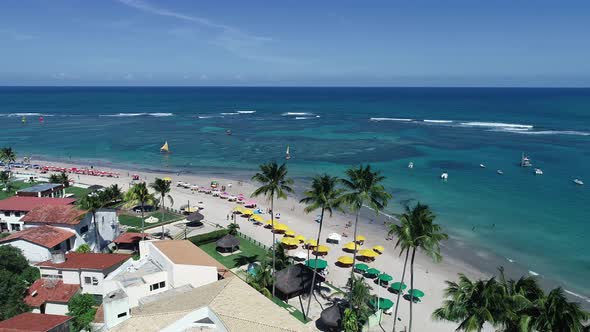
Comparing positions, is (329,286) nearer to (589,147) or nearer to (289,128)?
(589,147)

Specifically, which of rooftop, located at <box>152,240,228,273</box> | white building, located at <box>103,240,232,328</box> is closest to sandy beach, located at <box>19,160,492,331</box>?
rooftop, located at <box>152,240,228,273</box>

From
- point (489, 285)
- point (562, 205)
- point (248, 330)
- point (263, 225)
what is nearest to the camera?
point (489, 285)

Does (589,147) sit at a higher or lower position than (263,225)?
higher

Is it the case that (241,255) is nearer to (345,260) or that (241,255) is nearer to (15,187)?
(345,260)

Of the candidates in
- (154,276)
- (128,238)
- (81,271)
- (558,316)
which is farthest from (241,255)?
(558,316)

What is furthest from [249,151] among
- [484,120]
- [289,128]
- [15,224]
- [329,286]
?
[484,120]

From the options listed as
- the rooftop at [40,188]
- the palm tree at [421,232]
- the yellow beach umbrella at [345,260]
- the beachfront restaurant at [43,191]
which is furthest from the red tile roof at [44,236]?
the palm tree at [421,232]
